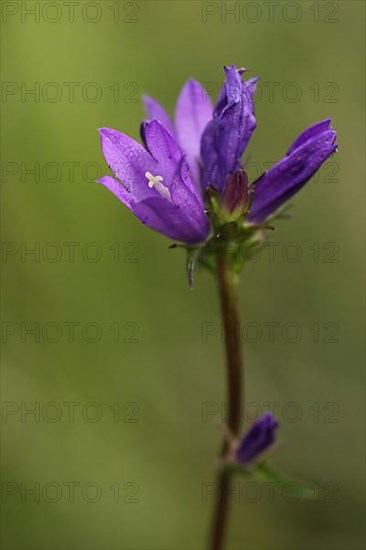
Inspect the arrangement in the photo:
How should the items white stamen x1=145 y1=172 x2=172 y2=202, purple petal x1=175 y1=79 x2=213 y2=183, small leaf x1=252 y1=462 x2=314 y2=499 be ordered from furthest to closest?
1. purple petal x1=175 y1=79 x2=213 y2=183
2. small leaf x1=252 y1=462 x2=314 y2=499
3. white stamen x1=145 y1=172 x2=172 y2=202

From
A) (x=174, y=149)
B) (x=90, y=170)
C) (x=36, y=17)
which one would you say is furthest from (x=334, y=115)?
(x=174, y=149)

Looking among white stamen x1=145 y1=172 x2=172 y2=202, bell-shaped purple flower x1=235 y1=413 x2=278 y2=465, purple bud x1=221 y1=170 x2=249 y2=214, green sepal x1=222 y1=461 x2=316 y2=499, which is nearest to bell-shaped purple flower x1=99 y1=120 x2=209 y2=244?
white stamen x1=145 y1=172 x2=172 y2=202

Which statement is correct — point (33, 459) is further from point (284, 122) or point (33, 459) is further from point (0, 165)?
point (284, 122)

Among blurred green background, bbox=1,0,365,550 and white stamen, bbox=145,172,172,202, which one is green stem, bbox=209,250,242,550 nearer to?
white stamen, bbox=145,172,172,202

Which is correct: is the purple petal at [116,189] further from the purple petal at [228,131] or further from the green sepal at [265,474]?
the green sepal at [265,474]

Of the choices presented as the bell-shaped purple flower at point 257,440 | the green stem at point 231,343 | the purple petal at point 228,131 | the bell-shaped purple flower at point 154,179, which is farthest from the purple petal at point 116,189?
the bell-shaped purple flower at point 257,440

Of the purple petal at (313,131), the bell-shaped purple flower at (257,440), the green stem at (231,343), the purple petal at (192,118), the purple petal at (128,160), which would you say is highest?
the purple petal at (192,118)

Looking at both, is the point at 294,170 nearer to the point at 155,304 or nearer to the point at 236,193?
the point at 236,193
